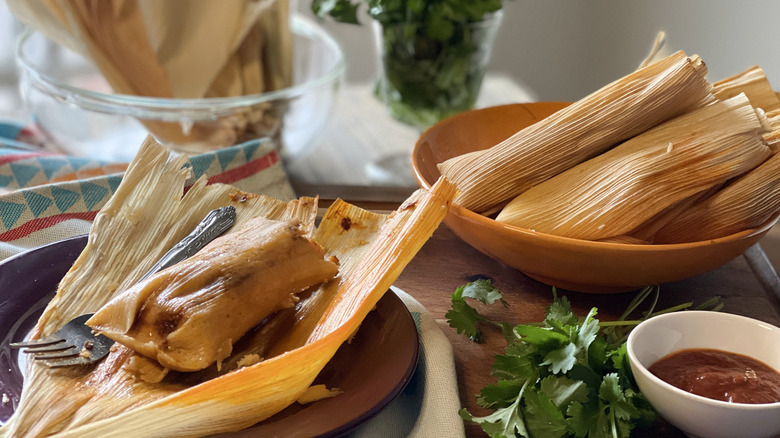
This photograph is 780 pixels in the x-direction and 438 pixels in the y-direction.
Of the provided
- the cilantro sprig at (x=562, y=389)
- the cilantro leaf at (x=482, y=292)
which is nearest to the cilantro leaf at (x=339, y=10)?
the cilantro leaf at (x=482, y=292)

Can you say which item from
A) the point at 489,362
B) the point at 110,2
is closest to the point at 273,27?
the point at 110,2

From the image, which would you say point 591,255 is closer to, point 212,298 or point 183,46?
point 212,298

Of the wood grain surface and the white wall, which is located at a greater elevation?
the wood grain surface

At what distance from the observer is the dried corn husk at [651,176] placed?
85 centimetres

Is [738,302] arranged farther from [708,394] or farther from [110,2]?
[110,2]

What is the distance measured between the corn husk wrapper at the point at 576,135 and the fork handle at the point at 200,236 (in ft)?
0.91

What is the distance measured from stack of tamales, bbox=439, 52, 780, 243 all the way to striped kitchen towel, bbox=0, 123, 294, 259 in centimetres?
33

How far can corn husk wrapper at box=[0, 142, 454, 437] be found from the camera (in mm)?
593

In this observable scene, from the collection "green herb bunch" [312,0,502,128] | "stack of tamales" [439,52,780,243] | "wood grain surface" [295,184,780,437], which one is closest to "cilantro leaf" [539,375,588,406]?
"wood grain surface" [295,184,780,437]

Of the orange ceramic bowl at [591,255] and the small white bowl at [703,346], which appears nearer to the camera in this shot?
the small white bowl at [703,346]

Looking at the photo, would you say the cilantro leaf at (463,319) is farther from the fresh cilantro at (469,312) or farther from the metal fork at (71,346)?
the metal fork at (71,346)

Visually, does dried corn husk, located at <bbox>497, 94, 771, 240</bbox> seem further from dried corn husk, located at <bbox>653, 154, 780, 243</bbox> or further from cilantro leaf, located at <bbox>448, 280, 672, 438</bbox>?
cilantro leaf, located at <bbox>448, 280, 672, 438</bbox>

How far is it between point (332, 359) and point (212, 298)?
13 cm

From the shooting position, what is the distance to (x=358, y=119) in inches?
85.0
